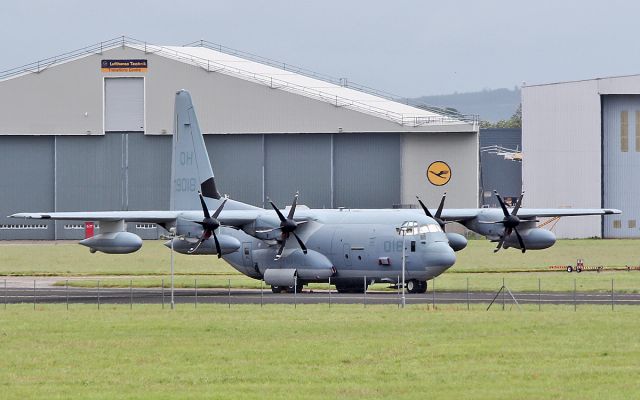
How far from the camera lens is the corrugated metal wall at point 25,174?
110188mm

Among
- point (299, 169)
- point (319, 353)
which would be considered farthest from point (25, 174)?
point (319, 353)

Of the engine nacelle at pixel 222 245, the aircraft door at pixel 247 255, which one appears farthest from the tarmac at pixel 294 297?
the engine nacelle at pixel 222 245

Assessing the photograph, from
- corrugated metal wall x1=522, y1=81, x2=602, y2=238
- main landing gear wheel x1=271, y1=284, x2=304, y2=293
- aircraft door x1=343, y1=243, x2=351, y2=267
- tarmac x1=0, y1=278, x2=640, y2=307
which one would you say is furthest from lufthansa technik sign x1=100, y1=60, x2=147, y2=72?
aircraft door x1=343, y1=243, x2=351, y2=267

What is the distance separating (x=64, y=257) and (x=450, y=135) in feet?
119

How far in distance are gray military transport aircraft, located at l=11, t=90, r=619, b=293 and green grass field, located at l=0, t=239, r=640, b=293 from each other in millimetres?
3924

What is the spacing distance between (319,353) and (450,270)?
144ft

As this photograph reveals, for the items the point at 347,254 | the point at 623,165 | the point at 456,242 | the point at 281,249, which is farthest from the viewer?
the point at 623,165

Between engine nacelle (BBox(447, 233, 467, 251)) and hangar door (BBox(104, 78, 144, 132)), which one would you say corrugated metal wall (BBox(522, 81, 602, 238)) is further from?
engine nacelle (BBox(447, 233, 467, 251))

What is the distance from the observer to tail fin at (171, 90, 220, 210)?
65.8m

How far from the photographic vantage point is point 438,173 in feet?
352

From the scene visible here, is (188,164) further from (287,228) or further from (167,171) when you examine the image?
(167,171)

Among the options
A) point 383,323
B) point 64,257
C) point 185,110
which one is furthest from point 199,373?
point 64,257

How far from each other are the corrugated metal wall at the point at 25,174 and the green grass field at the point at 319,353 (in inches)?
2427

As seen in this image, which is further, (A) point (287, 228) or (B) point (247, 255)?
(B) point (247, 255)
